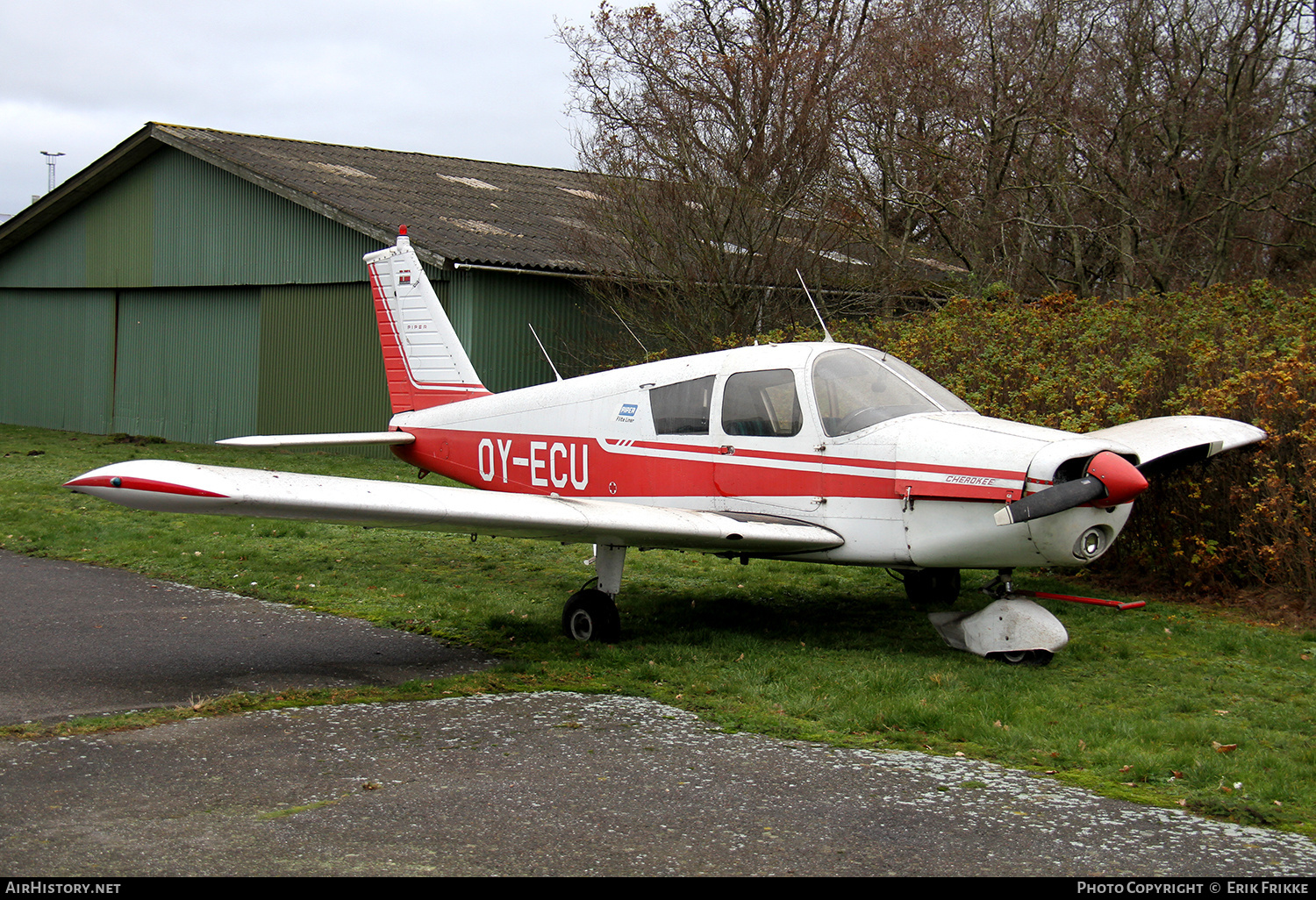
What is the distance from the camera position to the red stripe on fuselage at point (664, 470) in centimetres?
648

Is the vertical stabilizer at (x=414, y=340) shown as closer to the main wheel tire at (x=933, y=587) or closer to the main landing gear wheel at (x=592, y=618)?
the main landing gear wheel at (x=592, y=618)

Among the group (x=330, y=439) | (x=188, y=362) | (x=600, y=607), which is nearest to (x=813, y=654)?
(x=600, y=607)

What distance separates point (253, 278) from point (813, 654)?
17.2 m

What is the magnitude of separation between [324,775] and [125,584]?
5175 mm

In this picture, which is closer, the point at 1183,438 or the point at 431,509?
the point at 431,509

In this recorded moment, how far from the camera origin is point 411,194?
20875 mm

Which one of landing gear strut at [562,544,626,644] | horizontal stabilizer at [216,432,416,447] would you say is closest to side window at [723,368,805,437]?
landing gear strut at [562,544,626,644]

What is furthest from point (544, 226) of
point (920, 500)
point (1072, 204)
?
point (920, 500)

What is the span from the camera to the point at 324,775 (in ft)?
14.9

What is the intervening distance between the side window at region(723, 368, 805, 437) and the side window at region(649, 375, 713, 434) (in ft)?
0.55

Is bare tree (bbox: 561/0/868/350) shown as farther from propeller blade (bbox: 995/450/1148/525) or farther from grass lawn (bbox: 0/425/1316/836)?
propeller blade (bbox: 995/450/1148/525)

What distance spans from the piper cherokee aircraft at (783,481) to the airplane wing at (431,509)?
0.01 metres

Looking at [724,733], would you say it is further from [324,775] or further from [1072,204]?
[1072,204]

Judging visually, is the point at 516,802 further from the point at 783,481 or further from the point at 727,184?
the point at 727,184
